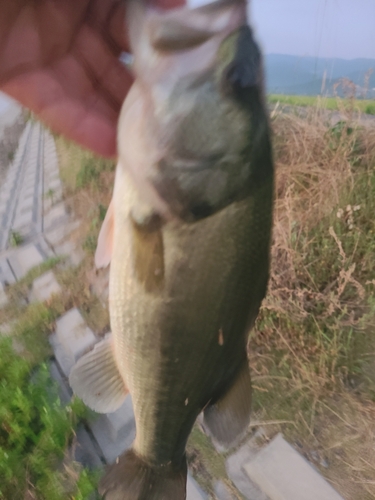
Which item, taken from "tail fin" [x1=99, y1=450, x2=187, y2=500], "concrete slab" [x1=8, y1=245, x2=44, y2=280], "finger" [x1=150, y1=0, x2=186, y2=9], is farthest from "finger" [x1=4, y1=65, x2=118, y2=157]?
"concrete slab" [x1=8, y1=245, x2=44, y2=280]

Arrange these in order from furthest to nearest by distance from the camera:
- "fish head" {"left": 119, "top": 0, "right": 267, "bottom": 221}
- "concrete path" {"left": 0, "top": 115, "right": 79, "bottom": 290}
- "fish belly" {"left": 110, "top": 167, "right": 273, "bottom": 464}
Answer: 1. "concrete path" {"left": 0, "top": 115, "right": 79, "bottom": 290}
2. "fish belly" {"left": 110, "top": 167, "right": 273, "bottom": 464}
3. "fish head" {"left": 119, "top": 0, "right": 267, "bottom": 221}

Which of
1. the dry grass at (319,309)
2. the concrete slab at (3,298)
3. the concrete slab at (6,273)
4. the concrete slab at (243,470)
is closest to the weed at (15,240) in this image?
the concrete slab at (6,273)

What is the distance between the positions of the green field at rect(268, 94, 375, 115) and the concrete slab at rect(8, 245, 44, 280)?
6.62 feet

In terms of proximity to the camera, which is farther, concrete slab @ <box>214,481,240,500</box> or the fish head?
concrete slab @ <box>214,481,240,500</box>

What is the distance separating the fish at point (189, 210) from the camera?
0.69m

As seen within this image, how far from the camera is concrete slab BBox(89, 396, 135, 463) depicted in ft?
5.80

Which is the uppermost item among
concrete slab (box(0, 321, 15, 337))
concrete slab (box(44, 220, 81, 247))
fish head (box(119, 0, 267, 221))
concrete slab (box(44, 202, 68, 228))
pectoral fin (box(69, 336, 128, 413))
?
fish head (box(119, 0, 267, 221))

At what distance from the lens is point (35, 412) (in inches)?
68.1

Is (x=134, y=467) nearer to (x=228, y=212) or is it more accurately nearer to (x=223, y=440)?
(x=223, y=440)

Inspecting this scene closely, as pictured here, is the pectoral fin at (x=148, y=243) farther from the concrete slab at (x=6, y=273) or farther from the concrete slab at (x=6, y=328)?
the concrete slab at (x=6, y=273)

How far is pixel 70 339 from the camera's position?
221cm

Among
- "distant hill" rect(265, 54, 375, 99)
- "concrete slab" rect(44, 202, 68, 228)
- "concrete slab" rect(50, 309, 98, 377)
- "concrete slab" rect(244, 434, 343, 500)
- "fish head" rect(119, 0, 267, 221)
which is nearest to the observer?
"fish head" rect(119, 0, 267, 221)

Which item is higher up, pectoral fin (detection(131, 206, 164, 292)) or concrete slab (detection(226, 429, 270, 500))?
pectoral fin (detection(131, 206, 164, 292))

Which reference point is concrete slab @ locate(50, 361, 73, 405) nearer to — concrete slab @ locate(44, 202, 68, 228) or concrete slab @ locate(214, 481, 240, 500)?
concrete slab @ locate(214, 481, 240, 500)
